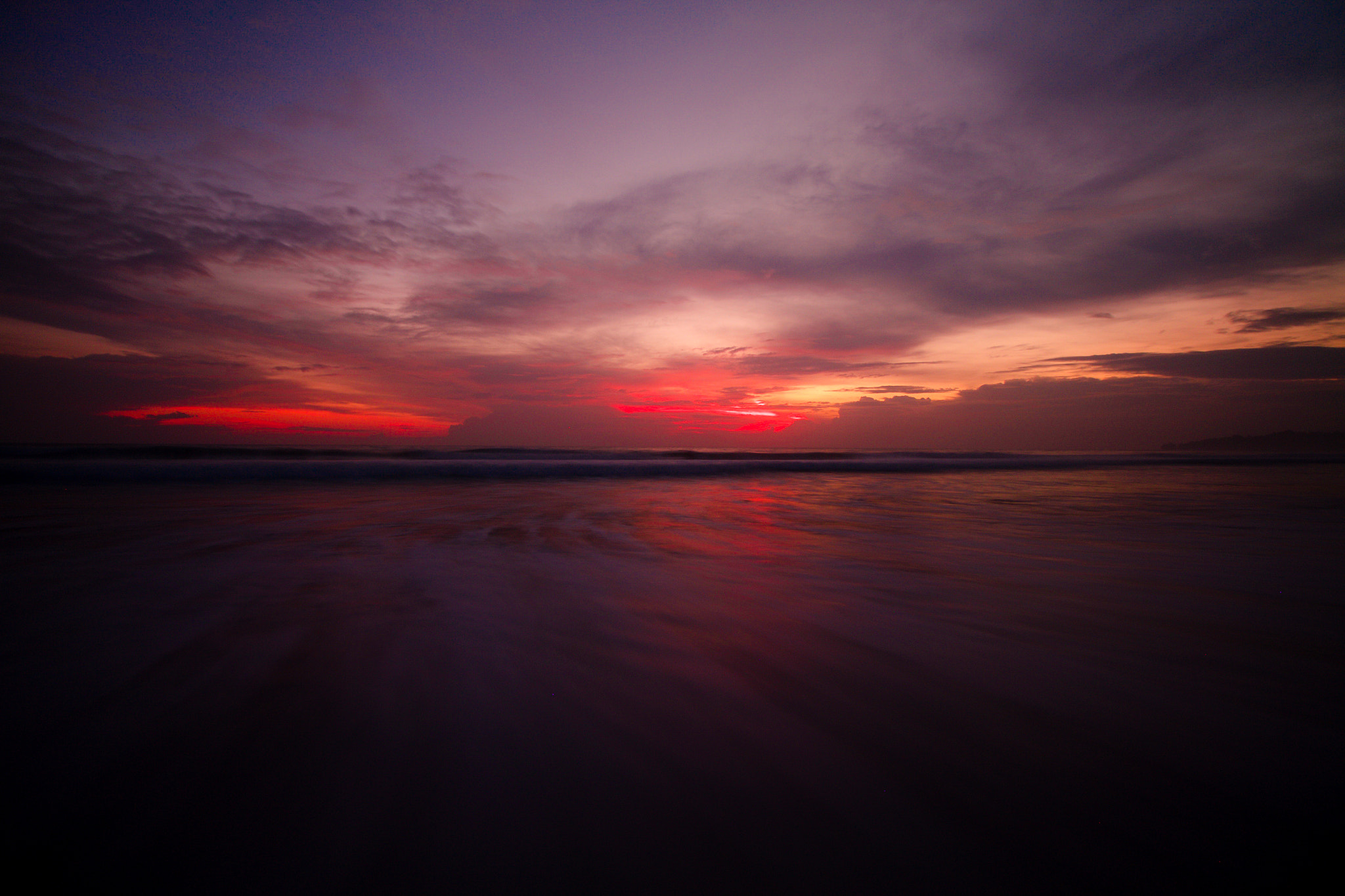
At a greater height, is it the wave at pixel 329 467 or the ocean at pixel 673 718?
the wave at pixel 329 467

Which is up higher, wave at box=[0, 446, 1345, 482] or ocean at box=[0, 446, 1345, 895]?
wave at box=[0, 446, 1345, 482]

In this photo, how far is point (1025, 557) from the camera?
363cm

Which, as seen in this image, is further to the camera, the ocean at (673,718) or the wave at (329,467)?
the wave at (329,467)

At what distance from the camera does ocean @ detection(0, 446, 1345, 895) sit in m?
1.05

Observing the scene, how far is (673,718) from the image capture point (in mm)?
1579

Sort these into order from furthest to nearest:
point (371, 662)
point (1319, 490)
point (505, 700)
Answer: point (1319, 490) < point (371, 662) < point (505, 700)

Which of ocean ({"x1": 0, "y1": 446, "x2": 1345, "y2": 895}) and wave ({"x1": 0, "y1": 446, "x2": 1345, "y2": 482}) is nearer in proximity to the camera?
ocean ({"x1": 0, "y1": 446, "x2": 1345, "y2": 895})

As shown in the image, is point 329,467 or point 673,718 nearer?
point 673,718

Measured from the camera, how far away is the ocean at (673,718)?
3.43ft

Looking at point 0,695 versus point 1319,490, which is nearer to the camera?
point 0,695

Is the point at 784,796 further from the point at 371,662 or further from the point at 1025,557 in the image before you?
the point at 1025,557

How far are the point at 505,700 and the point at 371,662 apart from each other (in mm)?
650

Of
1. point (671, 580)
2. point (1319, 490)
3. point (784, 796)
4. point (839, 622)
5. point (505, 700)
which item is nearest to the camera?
point (784, 796)

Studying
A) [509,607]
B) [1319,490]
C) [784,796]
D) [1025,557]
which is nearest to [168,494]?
[509,607]
